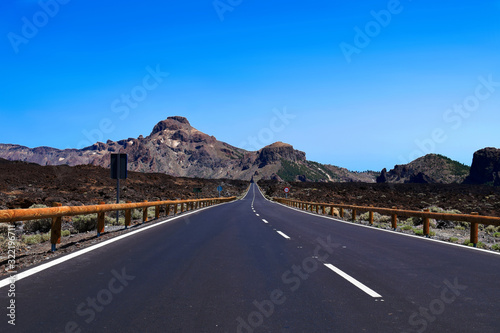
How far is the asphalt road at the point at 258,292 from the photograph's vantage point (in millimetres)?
Result: 4102

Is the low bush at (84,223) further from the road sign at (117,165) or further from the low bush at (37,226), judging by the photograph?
the road sign at (117,165)

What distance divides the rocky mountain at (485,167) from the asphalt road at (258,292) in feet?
604

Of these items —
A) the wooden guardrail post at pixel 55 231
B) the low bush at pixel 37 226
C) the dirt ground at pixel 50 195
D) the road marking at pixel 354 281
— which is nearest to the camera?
the road marking at pixel 354 281

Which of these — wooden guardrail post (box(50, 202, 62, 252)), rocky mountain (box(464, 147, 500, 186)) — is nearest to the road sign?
wooden guardrail post (box(50, 202, 62, 252))

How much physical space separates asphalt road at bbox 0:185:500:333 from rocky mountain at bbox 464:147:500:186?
604ft

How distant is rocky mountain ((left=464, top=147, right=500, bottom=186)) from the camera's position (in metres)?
171

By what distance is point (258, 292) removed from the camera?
532cm

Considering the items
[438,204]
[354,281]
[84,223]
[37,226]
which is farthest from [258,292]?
[438,204]

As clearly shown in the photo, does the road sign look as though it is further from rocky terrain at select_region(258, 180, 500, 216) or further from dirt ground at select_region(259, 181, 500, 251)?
rocky terrain at select_region(258, 180, 500, 216)

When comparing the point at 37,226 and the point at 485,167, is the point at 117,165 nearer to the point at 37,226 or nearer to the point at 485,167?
the point at 37,226

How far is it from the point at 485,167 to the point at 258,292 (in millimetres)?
200238

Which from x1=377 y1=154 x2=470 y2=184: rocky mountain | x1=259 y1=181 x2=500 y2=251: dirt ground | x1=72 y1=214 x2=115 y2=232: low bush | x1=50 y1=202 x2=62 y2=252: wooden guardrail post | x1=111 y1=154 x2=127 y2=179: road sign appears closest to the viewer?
x1=50 y1=202 x2=62 y2=252: wooden guardrail post

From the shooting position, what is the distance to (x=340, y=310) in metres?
4.57

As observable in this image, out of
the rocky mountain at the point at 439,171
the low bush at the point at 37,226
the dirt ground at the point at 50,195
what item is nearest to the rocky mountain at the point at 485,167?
the rocky mountain at the point at 439,171
